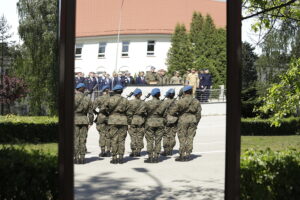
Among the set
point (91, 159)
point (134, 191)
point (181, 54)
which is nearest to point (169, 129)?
point (91, 159)

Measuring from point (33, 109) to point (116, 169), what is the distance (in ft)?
12.3

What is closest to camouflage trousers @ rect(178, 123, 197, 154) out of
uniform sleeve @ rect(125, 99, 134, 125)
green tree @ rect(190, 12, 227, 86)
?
uniform sleeve @ rect(125, 99, 134, 125)

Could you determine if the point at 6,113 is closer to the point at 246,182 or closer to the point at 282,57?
the point at 246,182

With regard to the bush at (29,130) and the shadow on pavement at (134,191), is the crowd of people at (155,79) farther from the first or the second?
the bush at (29,130)

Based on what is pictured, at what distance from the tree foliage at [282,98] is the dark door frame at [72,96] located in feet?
7.71

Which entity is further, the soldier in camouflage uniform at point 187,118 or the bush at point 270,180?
the soldier in camouflage uniform at point 187,118

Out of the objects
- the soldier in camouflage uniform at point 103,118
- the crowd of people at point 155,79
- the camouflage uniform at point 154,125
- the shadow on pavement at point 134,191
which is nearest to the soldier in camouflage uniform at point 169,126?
the camouflage uniform at point 154,125

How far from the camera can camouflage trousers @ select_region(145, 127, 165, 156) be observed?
9766 millimetres

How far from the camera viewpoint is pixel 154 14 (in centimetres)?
3762

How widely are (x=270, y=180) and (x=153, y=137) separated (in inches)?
225

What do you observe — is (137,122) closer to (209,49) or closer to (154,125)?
(154,125)

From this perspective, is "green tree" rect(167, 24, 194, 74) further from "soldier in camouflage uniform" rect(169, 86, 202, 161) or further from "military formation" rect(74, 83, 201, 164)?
"soldier in camouflage uniform" rect(169, 86, 202, 161)

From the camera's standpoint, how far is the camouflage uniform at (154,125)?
9.77 metres

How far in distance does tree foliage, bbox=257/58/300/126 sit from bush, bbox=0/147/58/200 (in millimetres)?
2755
